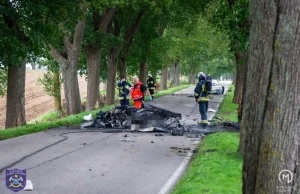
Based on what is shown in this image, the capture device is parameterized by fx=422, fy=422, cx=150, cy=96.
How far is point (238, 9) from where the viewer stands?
10945mm

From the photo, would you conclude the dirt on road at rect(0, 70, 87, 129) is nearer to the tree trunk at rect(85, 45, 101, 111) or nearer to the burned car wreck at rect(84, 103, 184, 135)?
the tree trunk at rect(85, 45, 101, 111)

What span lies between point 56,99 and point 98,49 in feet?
42.5

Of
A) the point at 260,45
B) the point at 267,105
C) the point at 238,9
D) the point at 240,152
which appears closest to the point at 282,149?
the point at 267,105

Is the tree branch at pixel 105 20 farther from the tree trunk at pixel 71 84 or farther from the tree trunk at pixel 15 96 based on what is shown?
the tree trunk at pixel 15 96

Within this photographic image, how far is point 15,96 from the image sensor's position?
50.5ft

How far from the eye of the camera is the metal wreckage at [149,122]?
13828 millimetres

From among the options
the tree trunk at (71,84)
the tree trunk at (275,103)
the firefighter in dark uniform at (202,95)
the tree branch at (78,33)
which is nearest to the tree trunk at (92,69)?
the tree trunk at (71,84)

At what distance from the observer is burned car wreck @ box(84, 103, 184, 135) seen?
45.4 ft

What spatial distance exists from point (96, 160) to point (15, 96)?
7437mm

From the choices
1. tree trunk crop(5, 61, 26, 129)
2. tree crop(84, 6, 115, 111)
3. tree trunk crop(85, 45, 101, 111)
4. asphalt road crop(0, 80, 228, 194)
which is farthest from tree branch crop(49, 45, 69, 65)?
asphalt road crop(0, 80, 228, 194)

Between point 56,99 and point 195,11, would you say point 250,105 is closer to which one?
point 195,11

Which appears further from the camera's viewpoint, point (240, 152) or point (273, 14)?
point (240, 152)

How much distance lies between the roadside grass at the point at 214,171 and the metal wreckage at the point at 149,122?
9.57ft

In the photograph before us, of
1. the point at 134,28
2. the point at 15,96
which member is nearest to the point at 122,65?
the point at 134,28
